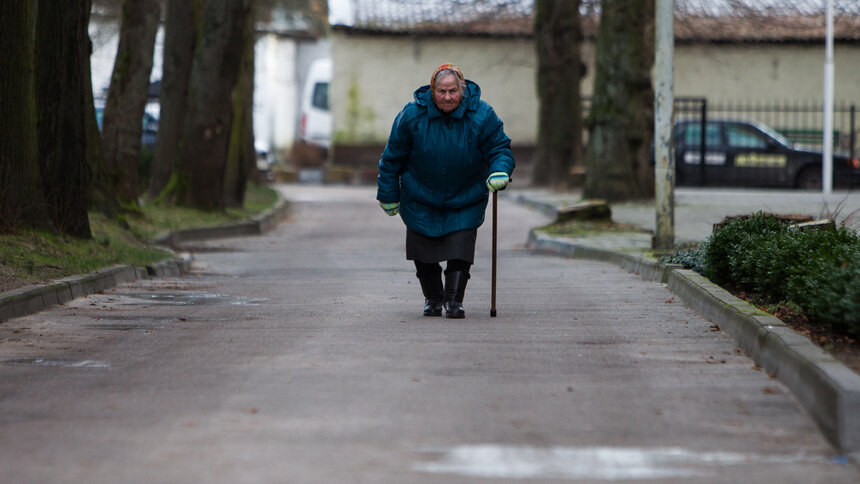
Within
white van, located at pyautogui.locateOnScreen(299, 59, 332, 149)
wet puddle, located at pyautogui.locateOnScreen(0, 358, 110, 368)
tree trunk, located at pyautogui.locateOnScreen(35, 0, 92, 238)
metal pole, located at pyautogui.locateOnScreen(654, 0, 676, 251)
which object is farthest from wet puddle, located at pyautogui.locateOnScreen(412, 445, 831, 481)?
white van, located at pyautogui.locateOnScreen(299, 59, 332, 149)

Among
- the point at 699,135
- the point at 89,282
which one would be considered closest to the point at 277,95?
the point at 699,135

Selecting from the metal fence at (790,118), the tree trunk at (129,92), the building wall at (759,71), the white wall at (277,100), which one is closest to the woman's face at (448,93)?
the tree trunk at (129,92)

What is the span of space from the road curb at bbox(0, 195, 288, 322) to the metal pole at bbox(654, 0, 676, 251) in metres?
5.19

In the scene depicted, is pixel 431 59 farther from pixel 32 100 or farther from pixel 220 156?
pixel 32 100

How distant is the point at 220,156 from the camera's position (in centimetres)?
1955

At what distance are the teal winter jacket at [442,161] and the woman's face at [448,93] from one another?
2.5 inches

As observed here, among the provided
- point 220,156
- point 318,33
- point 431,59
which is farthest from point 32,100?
point 318,33

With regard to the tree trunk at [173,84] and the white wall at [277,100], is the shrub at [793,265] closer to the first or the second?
the tree trunk at [173,84]

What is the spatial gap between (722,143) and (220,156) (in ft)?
43.6

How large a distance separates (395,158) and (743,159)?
20983mm

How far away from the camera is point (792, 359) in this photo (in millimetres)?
5723

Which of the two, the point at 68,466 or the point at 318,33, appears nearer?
the point at 68,466

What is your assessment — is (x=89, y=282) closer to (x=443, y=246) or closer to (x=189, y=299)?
(x=189, y=299)

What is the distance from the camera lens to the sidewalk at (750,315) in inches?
192
